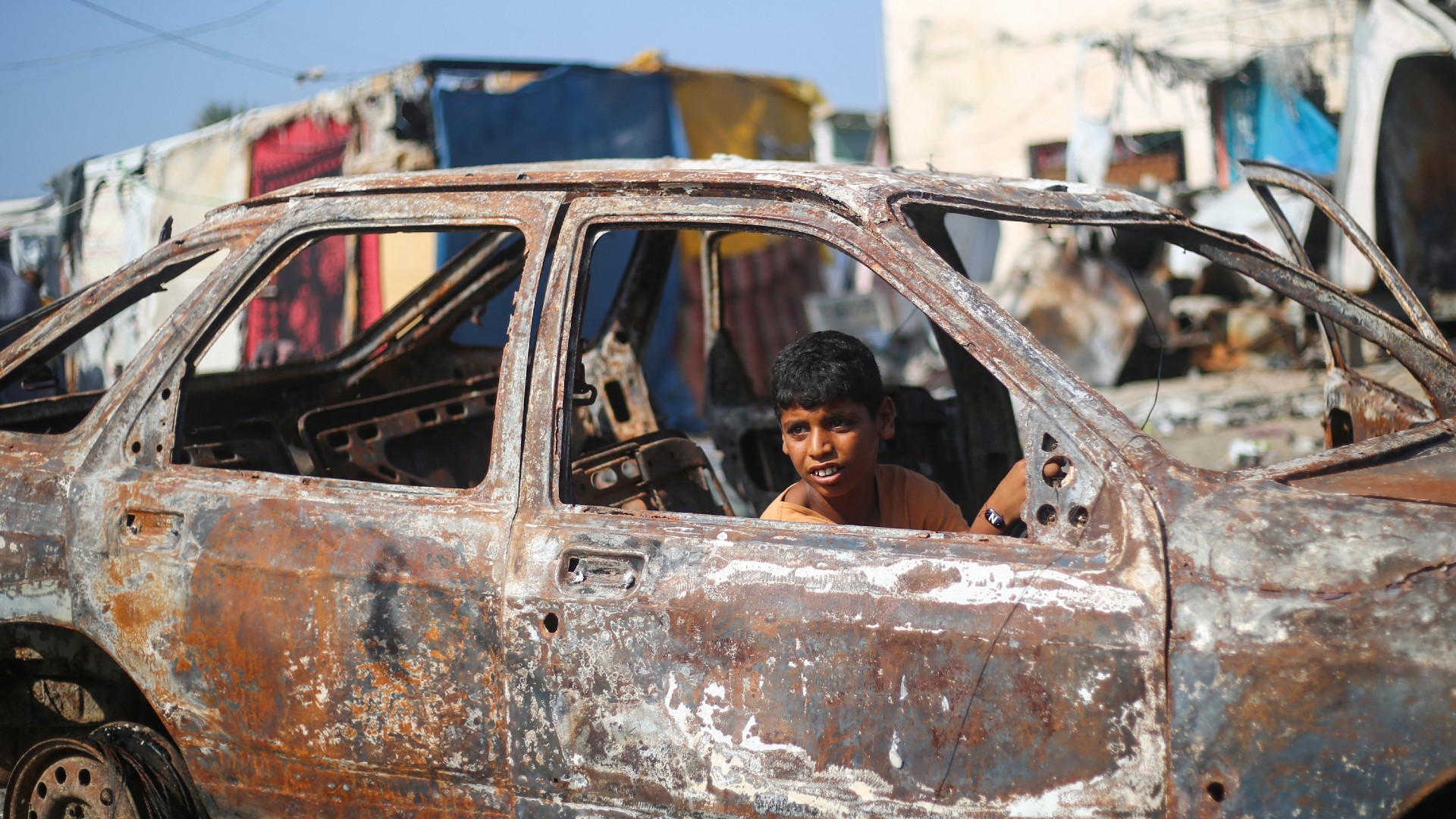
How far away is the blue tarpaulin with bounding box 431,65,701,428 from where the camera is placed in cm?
971

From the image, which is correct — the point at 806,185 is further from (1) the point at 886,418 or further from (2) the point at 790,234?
(1) the point at 886,418

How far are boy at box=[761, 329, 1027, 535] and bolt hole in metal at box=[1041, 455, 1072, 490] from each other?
1.28ft

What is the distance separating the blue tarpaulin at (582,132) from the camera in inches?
382

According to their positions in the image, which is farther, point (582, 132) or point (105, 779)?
point (582, 132)

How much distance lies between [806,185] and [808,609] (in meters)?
0.83

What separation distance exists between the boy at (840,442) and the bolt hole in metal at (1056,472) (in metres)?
0.39

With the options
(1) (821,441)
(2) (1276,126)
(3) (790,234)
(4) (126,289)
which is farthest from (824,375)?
(2) (1276,126)

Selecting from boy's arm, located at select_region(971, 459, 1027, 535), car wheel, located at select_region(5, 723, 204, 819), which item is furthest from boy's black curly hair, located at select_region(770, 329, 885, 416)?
car wheel, located at select_region(5, 723, 204, 819)

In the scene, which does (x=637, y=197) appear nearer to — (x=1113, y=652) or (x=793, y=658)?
(x=793, y=658)

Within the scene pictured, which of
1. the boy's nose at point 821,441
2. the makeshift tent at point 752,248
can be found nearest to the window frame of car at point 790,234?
the boy's nose at point 821,441

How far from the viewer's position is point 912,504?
2.59 meters

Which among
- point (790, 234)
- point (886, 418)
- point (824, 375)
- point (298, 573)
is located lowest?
point (298, 573)

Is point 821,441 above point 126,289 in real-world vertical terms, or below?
below

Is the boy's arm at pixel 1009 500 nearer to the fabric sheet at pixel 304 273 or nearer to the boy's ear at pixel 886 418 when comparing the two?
the boy's ear at pixel 886 418
